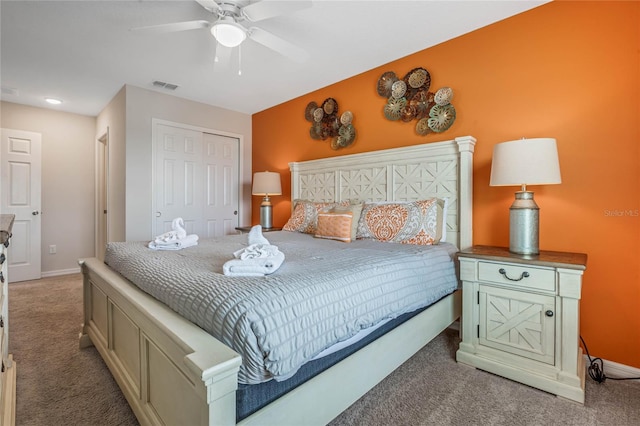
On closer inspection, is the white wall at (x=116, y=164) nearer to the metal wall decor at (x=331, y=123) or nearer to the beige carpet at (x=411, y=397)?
the beige carpet at (x=411, y=397)

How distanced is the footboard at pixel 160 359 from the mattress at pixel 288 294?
61mm

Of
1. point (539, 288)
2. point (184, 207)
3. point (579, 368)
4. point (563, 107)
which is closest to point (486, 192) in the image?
point (563, 107)

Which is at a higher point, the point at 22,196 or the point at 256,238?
the point at 22,196

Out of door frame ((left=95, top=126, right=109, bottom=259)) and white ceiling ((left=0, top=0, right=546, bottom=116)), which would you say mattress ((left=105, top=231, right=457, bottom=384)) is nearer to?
white ceiling ((left=0, top=0, right=546, bottom=116))

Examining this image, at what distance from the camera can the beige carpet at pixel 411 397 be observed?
1.49 m

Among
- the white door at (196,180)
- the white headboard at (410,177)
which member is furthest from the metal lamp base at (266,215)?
the white door at (196,180)

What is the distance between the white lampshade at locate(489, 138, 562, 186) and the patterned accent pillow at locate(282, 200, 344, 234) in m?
1.61

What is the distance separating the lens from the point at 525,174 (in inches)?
71.2

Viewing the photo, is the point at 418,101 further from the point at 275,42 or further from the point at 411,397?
the point at 411,397

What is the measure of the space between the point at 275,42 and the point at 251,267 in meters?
1.74

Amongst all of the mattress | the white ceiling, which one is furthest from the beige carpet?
the white ceiling

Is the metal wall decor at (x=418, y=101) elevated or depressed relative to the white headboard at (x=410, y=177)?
elevated

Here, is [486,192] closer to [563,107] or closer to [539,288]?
[563,107]

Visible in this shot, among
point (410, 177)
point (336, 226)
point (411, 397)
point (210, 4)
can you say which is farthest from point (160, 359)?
point (410, 177)
